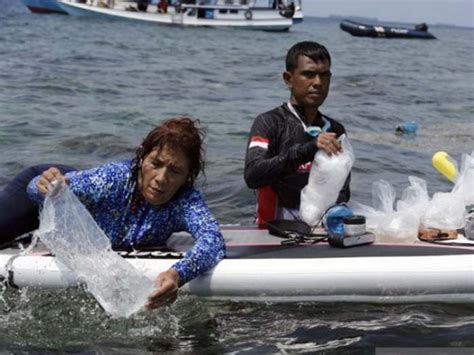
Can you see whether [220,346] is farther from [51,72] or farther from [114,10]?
[114,10]

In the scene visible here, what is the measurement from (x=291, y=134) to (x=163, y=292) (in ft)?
5.24

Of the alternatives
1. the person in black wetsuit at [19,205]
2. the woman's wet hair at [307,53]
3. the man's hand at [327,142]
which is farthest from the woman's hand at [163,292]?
the woman's wet hair at [307,53]

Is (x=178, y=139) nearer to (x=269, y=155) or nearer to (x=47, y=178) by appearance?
(x=47, y=178)

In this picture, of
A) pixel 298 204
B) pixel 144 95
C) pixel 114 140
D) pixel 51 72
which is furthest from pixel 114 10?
pixel 298 204

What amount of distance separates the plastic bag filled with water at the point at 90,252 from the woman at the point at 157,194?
111mm

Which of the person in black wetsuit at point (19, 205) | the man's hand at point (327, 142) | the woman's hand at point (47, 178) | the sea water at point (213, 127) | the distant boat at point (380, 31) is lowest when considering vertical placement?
the sea water at point (213, 127)

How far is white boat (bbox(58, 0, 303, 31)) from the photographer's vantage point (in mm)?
41594

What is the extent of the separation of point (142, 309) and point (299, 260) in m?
1.00

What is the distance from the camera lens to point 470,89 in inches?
790

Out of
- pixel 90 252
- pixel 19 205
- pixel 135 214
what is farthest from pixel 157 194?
pixel 19 205

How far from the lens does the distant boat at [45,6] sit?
149 ft

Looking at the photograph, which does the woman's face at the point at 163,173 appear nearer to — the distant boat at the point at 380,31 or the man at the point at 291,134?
the man at the point at 291,134

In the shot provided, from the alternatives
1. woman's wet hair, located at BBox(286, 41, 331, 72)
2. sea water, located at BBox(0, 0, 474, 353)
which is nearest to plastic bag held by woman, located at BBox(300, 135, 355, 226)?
woman's wet hair, located at BBox(286, 41, 331, 72)

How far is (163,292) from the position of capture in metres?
3.83
